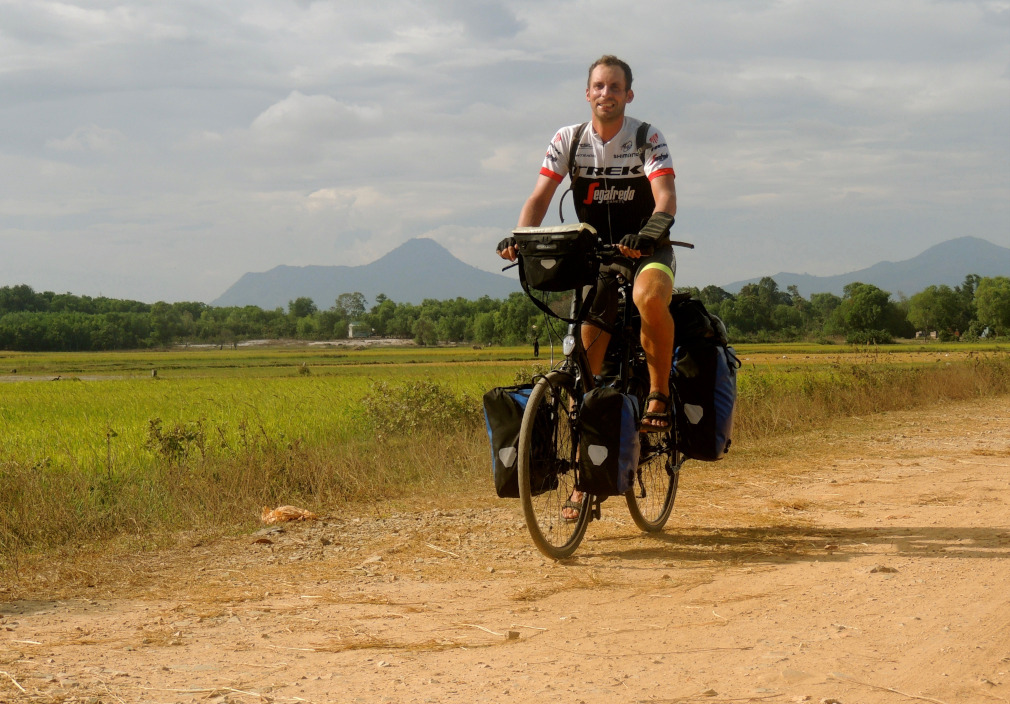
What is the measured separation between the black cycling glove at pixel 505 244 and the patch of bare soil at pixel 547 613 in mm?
1605

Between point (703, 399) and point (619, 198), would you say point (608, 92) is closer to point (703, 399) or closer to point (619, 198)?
point (619, 198)

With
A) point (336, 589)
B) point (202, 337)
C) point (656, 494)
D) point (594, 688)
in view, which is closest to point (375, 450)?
point (656, 494)

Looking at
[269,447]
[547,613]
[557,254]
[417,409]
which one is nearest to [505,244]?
[557,254]

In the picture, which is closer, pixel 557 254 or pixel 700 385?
pixel 557 254

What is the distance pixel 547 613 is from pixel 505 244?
1.82 metres

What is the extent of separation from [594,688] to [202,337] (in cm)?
12794

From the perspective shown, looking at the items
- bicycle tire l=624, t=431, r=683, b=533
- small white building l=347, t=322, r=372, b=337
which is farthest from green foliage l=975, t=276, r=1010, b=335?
bicycle tire l=624, t=431, r=683, b=533

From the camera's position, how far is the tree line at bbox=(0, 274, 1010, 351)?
93500mm

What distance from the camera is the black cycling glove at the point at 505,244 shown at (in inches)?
179

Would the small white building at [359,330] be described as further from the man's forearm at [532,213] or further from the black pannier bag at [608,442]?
the black pannier bag at [608,442]

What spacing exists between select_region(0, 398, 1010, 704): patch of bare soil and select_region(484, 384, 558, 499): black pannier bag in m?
0.45

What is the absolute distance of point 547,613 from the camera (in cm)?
A: 377

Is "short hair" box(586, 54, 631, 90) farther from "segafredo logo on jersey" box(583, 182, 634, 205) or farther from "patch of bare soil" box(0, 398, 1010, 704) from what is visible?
"patch of bare soil" box(0, 398, 1010, 704)

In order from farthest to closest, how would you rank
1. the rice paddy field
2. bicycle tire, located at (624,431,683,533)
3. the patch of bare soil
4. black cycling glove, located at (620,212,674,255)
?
the rice paddy field < bicycle tire, located at (624,431,683,533) < black cycling glove, located at (620,212,674,255) < the patch of bare soil
